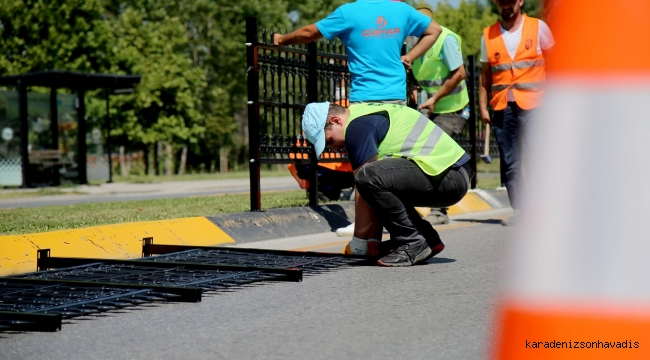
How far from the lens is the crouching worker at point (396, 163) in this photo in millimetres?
6055

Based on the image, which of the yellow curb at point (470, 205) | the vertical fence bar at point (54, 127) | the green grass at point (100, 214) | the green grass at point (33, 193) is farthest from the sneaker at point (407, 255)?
the vertical fence bar at point (54, 127)

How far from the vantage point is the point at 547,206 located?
82.3 inches

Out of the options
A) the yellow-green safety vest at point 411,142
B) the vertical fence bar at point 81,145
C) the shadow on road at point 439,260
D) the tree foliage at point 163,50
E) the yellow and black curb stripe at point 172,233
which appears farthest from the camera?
the tree foliage at point 163,50

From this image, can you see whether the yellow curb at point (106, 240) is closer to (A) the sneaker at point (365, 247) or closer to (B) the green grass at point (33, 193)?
(A) the sneaker at point (365, 247)

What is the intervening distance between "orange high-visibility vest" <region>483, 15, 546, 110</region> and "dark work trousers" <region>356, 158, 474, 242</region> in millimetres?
3015

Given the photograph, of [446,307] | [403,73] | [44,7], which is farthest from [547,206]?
[44,7]

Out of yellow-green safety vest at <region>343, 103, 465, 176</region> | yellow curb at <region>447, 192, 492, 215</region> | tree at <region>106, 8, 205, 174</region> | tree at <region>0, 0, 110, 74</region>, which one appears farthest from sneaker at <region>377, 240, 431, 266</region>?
tree at <region>106, 8, 205, 174</region>

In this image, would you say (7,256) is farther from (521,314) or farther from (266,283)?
(521,314)

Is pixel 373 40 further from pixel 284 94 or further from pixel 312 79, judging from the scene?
pixel 284 94

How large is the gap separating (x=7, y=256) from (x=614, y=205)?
513 cm

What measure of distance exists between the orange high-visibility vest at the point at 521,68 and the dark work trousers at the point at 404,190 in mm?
3015

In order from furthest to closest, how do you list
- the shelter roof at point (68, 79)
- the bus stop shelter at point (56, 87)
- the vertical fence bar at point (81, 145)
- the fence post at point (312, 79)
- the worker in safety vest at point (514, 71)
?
the vertical fence bar at point (81, 145) → the bus stop shelter at point (56, 87) → the shelter roof at point (68, 79) → the fence post at point (312, 79) → the worker in safety vest at point (514, 71)

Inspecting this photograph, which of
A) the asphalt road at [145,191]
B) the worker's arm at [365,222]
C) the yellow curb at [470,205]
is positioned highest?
the worker's arm at [365,222]

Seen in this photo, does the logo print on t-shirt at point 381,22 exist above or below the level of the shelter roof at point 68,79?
below
